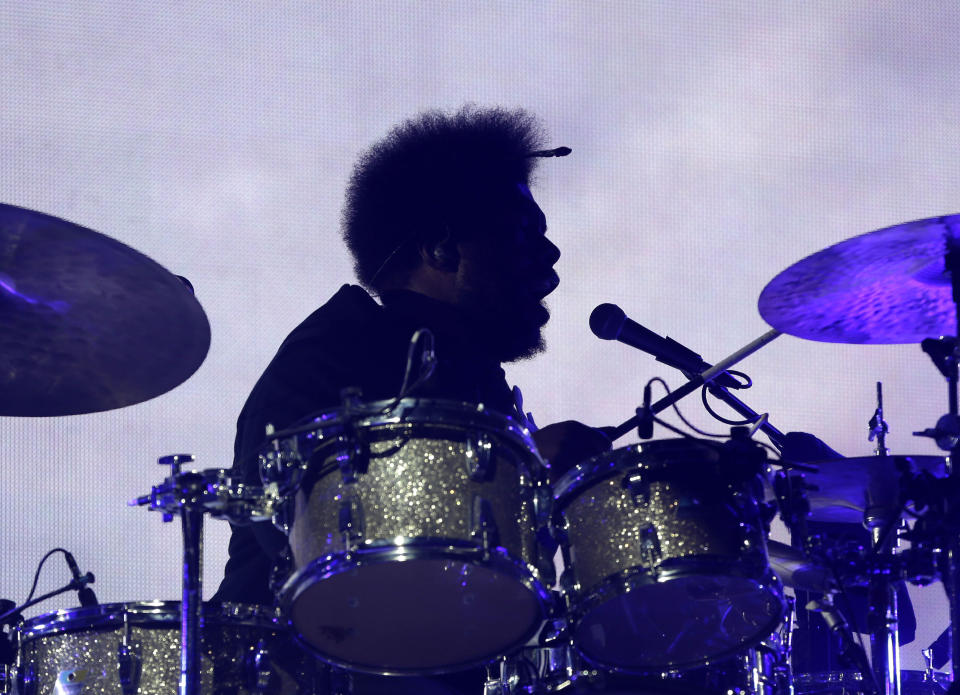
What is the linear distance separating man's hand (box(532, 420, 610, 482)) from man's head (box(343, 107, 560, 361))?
3.14 ft

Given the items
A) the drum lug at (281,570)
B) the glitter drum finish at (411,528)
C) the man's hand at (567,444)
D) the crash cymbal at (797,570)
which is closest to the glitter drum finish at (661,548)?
the glitter drum finish at (411,528)

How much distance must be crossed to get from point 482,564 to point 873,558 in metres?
1.71

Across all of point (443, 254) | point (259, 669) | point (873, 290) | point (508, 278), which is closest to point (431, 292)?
point (443, 254)

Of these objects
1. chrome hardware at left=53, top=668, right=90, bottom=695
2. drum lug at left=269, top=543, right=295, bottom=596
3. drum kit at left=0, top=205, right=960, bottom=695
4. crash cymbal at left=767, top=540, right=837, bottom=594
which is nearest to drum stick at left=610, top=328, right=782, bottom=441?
drum kit at left=0, top=205, right=960, bottom=695

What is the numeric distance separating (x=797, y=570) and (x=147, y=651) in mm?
2338

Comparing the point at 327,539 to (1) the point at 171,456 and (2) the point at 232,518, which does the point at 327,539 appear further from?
(1) the point at 171,456

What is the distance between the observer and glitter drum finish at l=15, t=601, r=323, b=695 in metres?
2.74

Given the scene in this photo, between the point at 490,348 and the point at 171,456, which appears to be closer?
the point at 171,456

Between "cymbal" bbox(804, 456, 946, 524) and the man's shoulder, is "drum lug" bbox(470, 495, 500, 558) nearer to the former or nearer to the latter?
the man's shoulder

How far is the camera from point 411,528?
2.53 meters

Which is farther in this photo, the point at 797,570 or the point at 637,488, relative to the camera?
the point at 797,570

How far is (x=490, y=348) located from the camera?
13.8 feet

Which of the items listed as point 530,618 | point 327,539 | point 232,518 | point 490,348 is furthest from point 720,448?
point 490,348

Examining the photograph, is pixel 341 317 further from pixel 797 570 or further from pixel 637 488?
pixel 797 570
